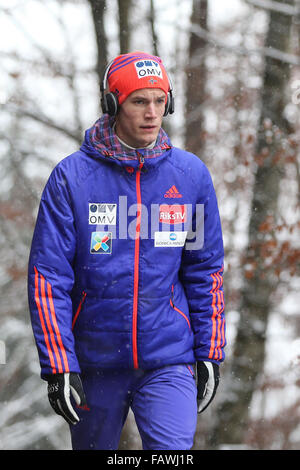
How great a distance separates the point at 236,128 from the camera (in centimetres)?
938

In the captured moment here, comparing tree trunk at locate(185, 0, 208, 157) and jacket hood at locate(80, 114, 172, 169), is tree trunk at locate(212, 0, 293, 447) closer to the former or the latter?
tree trunk at locate(185, 0, 208, 157)

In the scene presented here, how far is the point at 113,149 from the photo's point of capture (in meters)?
3.25

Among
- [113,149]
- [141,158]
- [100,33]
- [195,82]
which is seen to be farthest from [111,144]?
[195,82]

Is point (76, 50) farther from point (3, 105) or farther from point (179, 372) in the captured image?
point (179, 372)

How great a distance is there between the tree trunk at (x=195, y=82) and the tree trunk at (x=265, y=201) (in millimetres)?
863

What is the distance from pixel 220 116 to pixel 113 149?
6325 mm

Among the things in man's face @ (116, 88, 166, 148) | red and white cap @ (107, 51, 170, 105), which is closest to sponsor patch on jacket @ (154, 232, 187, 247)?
man's face @ (116, 88, 166, 148)

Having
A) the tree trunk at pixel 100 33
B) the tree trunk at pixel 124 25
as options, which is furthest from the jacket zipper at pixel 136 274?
the tree trunk at pixel 100 33

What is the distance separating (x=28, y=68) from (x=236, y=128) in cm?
301

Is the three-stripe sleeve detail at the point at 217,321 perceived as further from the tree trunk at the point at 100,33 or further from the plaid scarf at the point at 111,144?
the tree trunk at the point at 100,33

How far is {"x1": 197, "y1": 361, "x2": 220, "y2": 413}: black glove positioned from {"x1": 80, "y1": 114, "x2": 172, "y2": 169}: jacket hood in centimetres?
106

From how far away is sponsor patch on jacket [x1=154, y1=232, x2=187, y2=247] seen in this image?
323 cm
